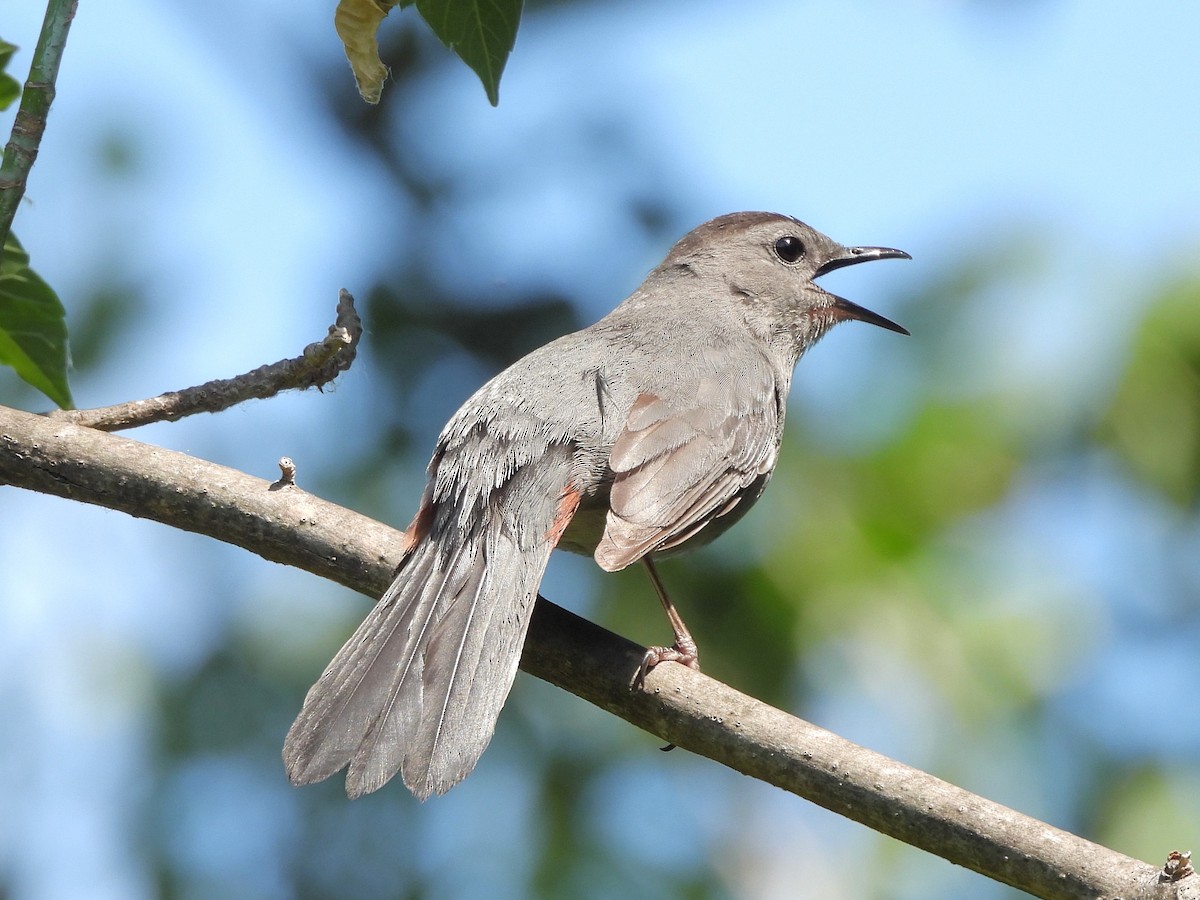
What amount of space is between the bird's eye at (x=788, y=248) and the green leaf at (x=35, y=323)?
11.4 ft

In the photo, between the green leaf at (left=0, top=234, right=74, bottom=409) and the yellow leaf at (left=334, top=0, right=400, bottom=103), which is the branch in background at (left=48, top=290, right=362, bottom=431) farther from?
the yellow leaf at (left=334, top=0, right=400, bottom=103)

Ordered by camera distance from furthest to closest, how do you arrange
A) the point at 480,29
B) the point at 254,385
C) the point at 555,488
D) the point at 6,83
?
the point at 555,488 < the point at 254,385 < the point at 6,83 < the point at 480,29

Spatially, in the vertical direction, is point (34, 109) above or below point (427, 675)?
above

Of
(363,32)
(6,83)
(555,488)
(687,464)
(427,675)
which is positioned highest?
(363,32)

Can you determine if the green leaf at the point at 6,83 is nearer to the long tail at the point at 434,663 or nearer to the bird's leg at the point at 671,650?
the long tail at the point at 434,663

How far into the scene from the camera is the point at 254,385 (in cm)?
349

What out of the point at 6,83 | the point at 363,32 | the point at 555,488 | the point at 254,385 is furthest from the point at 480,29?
the point at 555,488

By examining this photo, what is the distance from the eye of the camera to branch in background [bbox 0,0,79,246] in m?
2.40

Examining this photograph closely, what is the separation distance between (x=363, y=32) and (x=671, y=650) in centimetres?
184

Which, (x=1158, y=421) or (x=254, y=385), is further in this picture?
(x=1158, y=421)

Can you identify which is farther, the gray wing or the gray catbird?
the gray wing

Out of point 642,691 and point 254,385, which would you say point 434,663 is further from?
point 254,385

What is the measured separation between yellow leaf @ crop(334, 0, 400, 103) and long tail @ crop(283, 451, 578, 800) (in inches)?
51.1

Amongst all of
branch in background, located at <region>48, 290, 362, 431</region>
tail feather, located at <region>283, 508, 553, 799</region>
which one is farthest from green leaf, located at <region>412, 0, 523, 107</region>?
tail feather, located at <region>283, 508, 553, 799</region>
